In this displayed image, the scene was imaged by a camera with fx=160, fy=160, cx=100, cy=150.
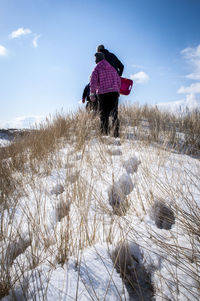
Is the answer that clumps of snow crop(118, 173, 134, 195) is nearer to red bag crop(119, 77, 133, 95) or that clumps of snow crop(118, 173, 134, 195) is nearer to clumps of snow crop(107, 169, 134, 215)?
clumps of snow crop(107, 169, 134, 215)

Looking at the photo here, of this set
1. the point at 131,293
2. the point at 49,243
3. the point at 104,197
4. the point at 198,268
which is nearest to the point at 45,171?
the point at 104,197

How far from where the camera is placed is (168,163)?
4.74ft

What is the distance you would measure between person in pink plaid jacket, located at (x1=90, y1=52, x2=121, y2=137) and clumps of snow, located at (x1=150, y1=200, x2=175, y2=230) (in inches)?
64.8

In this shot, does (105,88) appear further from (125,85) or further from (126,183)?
(126,183)

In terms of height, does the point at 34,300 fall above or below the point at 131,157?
below

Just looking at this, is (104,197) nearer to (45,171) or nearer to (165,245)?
(165,245)

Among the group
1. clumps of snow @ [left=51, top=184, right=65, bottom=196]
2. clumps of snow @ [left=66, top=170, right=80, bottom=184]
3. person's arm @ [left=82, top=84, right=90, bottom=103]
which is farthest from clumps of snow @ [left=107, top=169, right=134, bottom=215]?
person's arm @ [left=82, top=84, right=90, bottom=103]

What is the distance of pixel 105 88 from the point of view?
250 centimetres

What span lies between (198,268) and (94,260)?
0.39 m

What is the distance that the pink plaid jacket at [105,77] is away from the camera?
8.13ft

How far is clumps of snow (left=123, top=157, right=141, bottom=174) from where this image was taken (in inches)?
57.9

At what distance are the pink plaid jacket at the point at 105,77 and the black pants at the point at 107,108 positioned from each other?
81mm

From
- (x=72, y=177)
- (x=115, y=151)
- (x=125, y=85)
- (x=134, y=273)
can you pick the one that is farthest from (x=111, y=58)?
(x=134, y=273)

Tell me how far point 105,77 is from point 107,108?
0.47 m
